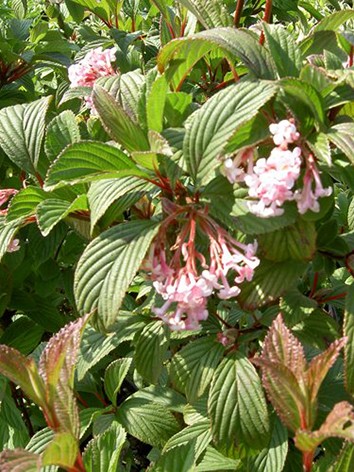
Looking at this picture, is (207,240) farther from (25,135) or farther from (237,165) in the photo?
(25,135)

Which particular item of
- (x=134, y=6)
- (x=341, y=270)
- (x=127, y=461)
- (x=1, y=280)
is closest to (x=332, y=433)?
(x=341, y=270)

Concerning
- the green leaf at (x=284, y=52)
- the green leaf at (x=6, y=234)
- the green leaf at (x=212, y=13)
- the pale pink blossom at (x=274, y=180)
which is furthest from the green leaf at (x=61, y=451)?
the green leaf at (x=212, y=13)

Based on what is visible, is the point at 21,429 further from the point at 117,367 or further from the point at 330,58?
the point at 330,58

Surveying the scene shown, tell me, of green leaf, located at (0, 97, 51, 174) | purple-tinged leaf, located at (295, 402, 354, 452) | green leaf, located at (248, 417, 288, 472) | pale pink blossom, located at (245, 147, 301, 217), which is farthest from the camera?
green leaf, located at (0, 97, 51, 174)

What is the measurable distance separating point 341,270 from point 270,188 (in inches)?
33.0

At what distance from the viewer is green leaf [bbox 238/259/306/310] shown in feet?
3.72

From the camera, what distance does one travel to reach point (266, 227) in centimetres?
102

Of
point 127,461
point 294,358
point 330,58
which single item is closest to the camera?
point 294,358

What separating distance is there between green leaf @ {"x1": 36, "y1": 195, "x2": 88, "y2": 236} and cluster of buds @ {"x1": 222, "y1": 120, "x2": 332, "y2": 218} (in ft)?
0.92

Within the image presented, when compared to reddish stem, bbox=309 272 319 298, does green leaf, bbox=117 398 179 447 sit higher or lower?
lower

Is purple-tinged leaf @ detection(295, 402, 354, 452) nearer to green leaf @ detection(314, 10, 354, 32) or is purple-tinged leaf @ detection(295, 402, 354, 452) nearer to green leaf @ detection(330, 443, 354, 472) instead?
green leaf @ detection(330, 443, 354, 472)

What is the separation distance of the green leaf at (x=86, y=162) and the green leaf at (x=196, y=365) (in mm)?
374

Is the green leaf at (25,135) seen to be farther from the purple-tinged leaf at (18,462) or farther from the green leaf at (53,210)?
the purple-tinged leaf at (18,462)

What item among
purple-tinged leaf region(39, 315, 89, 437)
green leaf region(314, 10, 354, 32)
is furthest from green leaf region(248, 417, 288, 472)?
green leaf region(314, 10, 354, 32)
